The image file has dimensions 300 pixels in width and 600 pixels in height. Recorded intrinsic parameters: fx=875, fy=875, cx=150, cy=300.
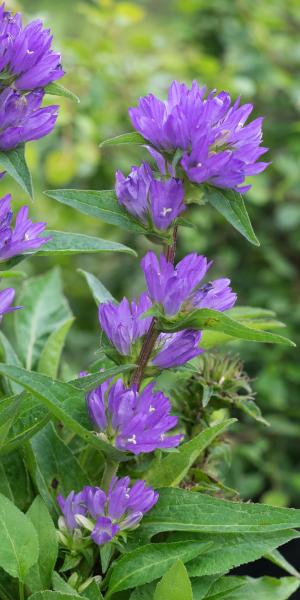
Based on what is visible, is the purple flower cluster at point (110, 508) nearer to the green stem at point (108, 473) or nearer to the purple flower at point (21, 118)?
the green stem at point (108, 473)

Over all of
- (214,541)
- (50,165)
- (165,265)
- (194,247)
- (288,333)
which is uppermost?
(165,265)

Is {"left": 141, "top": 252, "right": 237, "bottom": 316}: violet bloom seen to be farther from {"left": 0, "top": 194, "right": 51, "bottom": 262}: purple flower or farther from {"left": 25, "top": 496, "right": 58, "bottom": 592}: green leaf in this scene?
{"left": 25, "top": 496, "right": 58, "bottom": 592}: green leaf

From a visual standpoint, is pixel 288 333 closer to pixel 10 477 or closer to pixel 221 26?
pixel 221 26

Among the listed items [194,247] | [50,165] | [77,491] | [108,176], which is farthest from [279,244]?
[77,491]

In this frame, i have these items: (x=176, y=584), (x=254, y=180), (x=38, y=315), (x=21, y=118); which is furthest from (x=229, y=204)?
(x=254, y=180)

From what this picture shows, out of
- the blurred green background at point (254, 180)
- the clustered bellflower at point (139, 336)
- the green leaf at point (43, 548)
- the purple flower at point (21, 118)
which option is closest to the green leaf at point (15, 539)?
the green leaf at point (43, 548)

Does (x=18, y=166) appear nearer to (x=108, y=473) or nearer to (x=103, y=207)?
(x=103, y=207)

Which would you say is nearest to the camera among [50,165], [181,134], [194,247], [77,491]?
[181,134]
